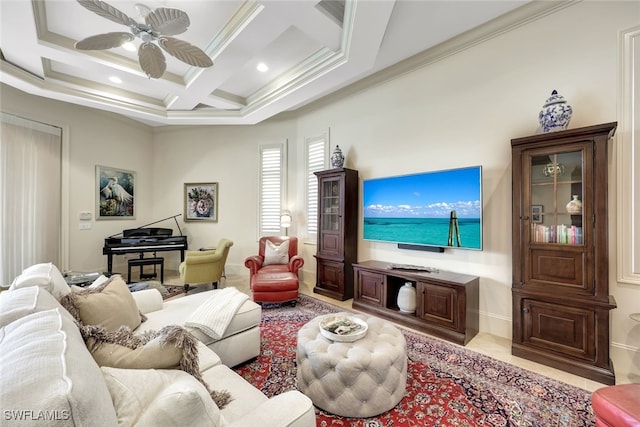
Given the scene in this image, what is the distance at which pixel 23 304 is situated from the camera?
3.93 feet

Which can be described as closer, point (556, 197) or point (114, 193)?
point (556, 197)

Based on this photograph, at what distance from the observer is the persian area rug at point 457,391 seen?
5.59 ft

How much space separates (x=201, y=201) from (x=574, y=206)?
6.07m

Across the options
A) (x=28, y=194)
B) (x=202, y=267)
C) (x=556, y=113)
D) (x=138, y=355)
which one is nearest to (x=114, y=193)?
(x=28, y=194)

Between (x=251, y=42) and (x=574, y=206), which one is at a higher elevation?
(x=251, y=42)

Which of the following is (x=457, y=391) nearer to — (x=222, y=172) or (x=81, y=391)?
(x=81, y=391)

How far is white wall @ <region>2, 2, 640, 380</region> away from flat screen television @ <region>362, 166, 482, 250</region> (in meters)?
0.20

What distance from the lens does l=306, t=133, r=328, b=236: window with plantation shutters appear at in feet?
16.2

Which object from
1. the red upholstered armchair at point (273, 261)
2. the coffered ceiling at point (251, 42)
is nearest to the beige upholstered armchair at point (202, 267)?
the red upholstered armchair at point (273, 261)

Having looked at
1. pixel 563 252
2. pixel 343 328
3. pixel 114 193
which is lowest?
pixel 343 328

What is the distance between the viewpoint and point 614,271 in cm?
228

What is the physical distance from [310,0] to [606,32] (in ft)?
8.50

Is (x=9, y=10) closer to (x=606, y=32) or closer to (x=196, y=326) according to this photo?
(x=196, y=326)

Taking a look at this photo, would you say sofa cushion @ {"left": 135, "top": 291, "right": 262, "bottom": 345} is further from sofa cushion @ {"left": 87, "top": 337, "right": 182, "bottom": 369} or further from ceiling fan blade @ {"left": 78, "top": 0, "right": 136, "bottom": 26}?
ceiling fan blade @ {"left": 78, "top": 0, "right": 136, "bottom": 26}
